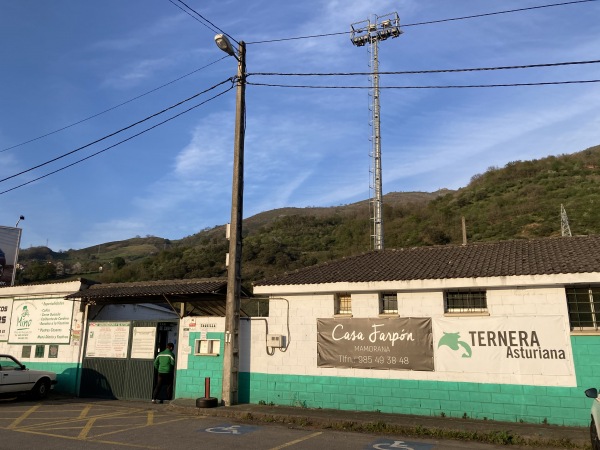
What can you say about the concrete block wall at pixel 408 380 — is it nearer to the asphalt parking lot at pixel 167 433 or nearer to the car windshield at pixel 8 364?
the asphalt parking lot at pixel 167 433

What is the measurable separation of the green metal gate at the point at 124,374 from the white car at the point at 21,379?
115 cm

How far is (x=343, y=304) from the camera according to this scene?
13.3 metres

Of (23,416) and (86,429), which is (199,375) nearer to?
(86,429)

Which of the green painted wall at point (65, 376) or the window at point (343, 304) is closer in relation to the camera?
the window at point (343, 304)

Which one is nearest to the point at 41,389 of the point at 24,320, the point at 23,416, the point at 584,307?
the point at 23,416

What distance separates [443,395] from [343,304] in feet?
11.5

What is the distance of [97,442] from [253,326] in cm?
571

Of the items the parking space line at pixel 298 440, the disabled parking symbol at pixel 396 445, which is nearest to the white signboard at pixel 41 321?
the parking space line at pixel 298 440

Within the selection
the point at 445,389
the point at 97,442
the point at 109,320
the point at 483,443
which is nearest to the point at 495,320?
the point at 445,389

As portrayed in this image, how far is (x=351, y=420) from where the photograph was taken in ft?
35.1

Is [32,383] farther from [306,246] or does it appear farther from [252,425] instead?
[306,246]

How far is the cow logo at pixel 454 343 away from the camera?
453 inches

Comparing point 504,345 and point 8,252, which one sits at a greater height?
point 8,252

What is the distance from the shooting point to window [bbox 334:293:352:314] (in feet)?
43.4
